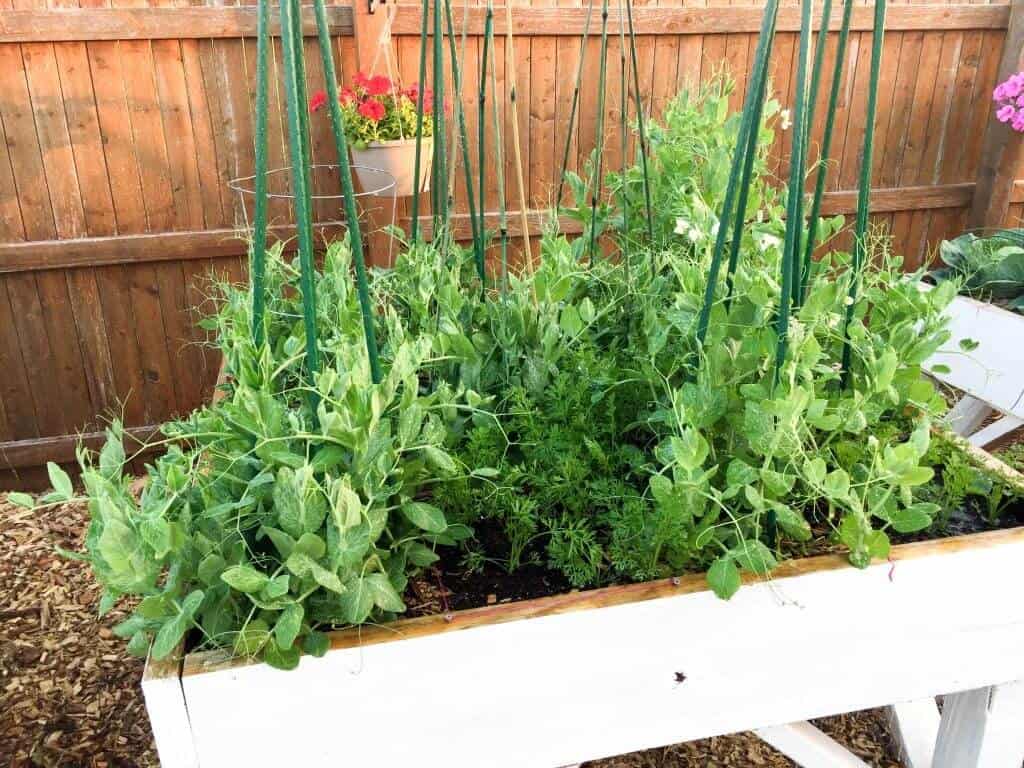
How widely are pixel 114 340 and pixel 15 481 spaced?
2.39ft

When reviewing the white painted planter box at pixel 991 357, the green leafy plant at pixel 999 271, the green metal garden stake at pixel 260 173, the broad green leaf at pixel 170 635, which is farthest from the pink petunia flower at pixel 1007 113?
the broad green leaf at pixel 170 635

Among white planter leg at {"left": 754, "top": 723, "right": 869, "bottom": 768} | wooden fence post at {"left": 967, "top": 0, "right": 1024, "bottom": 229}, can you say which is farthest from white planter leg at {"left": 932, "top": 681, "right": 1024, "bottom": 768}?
wooden fence post at {"left": 967, "top": 0, "right": 1024, "bottom": 229}

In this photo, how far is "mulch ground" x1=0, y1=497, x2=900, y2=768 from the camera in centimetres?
182

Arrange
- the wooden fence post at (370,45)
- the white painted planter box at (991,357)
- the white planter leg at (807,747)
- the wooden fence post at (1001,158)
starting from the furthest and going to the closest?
the wooden fence post at (1001,158), the wooden fence post at (370,45), the white painted planter box at (991,357), the white planter leg at (807,747)

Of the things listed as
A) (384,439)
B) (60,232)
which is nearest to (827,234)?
(384,439)

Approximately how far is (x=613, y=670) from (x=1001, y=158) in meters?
3.74

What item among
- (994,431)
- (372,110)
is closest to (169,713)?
(372,110)

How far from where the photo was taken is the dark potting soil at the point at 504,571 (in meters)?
0.83

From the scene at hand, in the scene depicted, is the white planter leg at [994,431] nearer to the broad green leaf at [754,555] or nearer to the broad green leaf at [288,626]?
the broad green leaf at [754,555]

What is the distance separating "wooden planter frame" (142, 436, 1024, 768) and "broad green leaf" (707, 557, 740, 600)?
35 millimetres

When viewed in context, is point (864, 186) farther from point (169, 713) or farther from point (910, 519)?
point (169, 713)

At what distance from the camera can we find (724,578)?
0.75 meters

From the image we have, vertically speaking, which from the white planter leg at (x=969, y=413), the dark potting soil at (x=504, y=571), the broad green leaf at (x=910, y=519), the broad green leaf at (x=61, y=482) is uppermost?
the broad green leaf at (x=61, y=482)

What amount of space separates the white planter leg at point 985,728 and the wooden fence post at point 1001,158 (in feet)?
10.7
